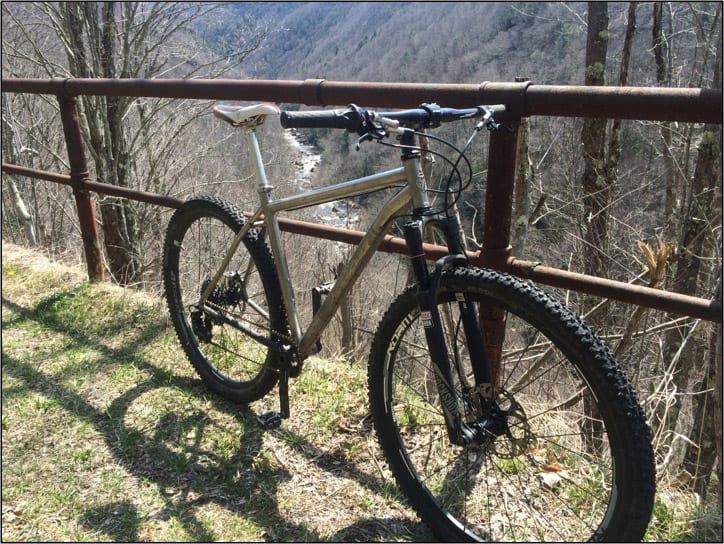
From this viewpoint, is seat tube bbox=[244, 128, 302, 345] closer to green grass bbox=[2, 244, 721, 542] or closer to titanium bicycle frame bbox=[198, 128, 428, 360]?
titanium bicycle frame bbox=[198, 128, 428, 360]

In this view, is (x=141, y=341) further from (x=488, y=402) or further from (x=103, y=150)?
(x=103, y=150)

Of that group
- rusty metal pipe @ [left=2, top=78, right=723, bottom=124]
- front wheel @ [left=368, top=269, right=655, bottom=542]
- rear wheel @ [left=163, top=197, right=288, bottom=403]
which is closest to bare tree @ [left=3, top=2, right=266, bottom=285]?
rear wheel @ [left=163, top=197, right=288, bottom=403]

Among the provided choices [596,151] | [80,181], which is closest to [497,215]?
[80,181]

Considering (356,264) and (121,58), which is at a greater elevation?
(121,58)

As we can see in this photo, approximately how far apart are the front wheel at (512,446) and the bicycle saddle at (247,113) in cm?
91

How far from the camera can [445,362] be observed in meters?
1.81

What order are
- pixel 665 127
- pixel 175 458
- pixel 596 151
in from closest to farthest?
pixel 175 458 → pixel 596 151 → pixel 665 127

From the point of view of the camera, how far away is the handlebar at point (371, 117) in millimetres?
1617

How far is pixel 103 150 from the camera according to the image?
812 centimetres

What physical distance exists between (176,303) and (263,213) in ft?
3.00

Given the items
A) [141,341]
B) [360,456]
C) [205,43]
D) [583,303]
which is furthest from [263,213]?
[205,43]

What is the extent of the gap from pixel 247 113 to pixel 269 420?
46.2 inches

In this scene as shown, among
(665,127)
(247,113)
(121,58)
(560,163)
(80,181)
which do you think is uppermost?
(121,58)

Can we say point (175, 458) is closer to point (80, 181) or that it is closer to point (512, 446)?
point (512, 446)
